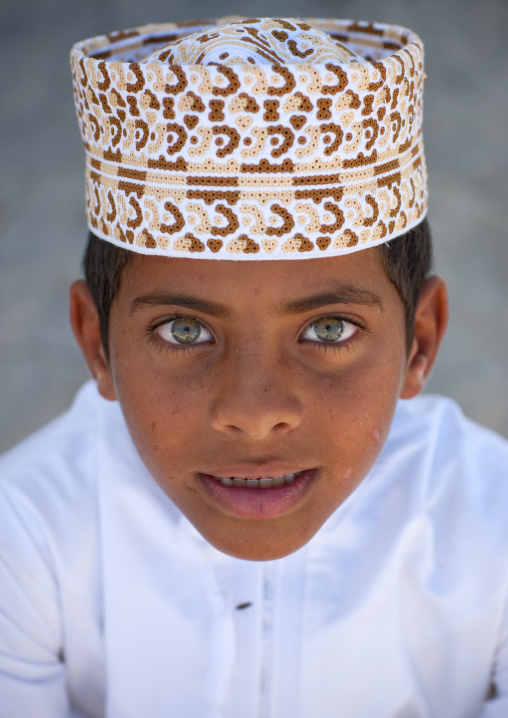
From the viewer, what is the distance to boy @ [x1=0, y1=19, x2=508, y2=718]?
1.10 m

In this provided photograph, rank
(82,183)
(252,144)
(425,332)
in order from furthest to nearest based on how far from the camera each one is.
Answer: (82,183) → (425,332) → (252,144)

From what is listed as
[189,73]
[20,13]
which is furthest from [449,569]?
[20,13]

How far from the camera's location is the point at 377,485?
1.58 m

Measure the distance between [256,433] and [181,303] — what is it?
21 centimetres

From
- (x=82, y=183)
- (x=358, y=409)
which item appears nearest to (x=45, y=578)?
(x=358, y=409)

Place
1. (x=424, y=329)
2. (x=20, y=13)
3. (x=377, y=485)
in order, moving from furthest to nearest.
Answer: (x=20, y=13) → (x=377, y=485) → (x=424, y=329)

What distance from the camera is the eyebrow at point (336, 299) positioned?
3.71ft

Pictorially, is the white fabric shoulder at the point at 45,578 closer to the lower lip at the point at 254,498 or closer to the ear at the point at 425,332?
the lower lip at the point at 254,498

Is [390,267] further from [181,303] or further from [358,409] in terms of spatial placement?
[181,303]

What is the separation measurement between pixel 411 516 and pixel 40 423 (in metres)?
1.49

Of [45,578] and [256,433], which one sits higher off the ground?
[256,433]

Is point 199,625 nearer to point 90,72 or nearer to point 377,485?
point 377,485

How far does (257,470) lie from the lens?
116 cm

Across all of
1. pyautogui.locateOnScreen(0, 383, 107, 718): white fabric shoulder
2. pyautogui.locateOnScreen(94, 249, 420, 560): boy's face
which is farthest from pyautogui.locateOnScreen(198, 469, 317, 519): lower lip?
pyautogui.locateOnScreen(0, 383, 107, 718): white fabric shoulder
